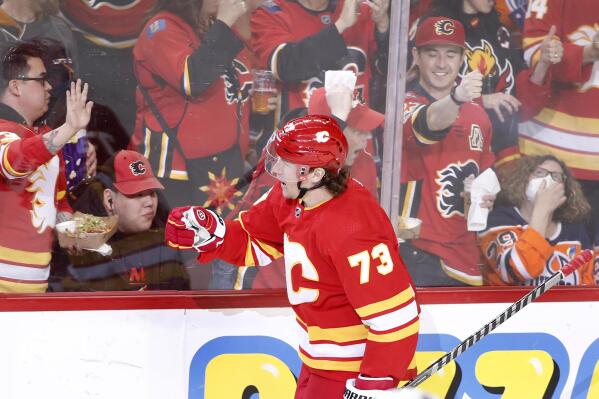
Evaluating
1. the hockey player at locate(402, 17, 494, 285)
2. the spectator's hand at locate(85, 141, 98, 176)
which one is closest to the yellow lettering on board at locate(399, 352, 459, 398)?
the hockey player at locate(402, 17, 494, 285)

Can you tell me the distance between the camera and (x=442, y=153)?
3008mm

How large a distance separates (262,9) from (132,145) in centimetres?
62

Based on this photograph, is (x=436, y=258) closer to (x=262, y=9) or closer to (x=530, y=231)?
(x=530, y=231)

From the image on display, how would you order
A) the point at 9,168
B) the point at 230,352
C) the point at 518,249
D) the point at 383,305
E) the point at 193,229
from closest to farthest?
the point at 383,305
the point at 193,229
the point at 9,168
the point at 230,352
the point at 518,249

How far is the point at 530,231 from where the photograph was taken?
122 inches

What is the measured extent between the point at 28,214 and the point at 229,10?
92 cm

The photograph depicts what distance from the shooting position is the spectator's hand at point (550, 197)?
10.1ft

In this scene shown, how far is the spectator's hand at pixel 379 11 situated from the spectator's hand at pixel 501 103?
442 mm

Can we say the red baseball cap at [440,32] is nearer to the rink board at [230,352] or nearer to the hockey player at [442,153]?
the hockey player at [442,153]

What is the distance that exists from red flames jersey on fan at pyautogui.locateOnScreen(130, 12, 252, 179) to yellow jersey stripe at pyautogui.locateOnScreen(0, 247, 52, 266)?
46cm

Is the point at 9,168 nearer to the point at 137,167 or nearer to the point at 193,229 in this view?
the point at 137,167

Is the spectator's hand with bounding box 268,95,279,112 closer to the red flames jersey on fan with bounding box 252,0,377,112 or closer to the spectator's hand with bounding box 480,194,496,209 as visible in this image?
the red flames jersey on fan with bounding box 252,0,377,112

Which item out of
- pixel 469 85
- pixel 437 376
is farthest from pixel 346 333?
pixel 469 85

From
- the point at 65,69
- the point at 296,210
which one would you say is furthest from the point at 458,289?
the point at 65,69
